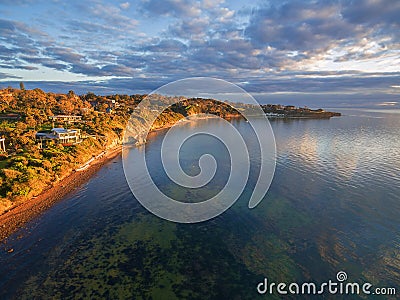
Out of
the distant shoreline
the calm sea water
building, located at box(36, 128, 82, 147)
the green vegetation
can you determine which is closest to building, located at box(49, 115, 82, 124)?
the green vegetation

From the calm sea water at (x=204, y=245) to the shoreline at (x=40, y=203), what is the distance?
75cm

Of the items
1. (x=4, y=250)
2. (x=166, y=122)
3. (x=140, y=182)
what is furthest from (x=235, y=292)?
(x=166, y=122)

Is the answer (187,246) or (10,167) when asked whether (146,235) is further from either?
(10,167)

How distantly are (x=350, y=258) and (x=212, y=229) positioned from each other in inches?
302

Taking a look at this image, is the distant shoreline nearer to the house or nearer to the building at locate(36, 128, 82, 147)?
the building at locate(36, 128, 82, 147)

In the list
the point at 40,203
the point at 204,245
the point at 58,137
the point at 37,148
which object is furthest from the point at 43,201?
the point at 58,137

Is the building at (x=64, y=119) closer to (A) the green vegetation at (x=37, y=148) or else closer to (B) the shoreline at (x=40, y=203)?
(A) the green vegetation at (x=37, y=148)

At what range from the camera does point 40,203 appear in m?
18.2

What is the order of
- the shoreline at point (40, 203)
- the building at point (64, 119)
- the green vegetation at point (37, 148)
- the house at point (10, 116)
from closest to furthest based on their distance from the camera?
1. the shoreline at point (40, 203)
2. the green vegetation at point (37, 148)
3. the house at point (10, 116)
4. the building at point (64, 119)

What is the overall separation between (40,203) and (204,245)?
13.5m

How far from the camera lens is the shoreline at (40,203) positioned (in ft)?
49.1

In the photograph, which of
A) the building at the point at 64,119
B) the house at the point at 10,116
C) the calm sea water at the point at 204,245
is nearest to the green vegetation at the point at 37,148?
the house at the point at 10,116

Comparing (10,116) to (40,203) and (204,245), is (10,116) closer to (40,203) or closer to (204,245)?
(40,203)

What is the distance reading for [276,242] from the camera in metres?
13.8
